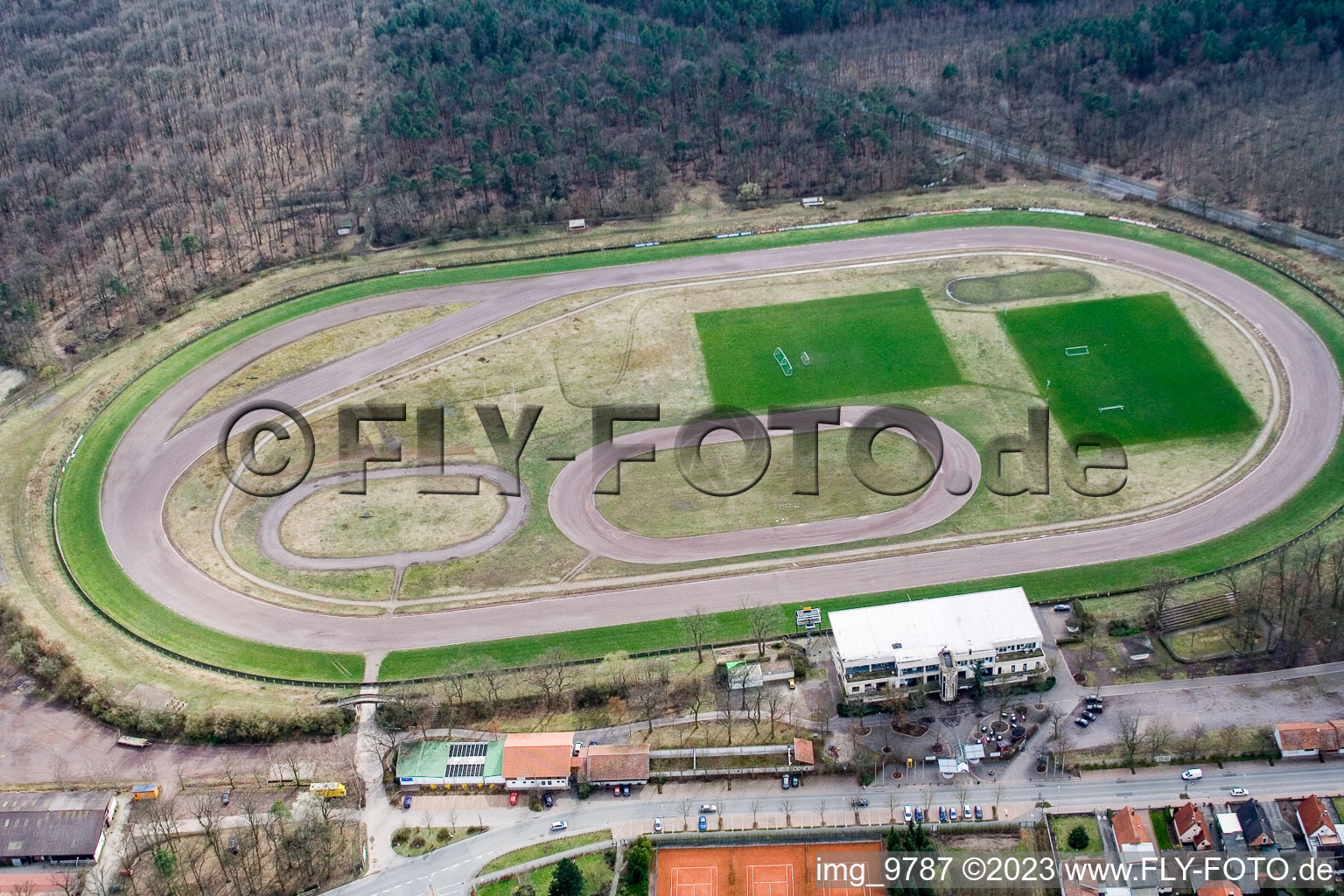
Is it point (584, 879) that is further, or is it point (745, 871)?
point (584, 879)

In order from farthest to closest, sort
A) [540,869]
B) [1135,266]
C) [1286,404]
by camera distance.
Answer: [1135,266]
[1286,404]
[540,869]

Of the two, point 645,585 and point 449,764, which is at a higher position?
point 645,585

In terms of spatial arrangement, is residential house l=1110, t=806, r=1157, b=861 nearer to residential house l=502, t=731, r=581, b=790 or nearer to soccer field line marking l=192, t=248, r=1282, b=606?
soccer field line marking l=192, t=248, r=1282, b=606

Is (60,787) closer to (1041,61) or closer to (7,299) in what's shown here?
(7,299)

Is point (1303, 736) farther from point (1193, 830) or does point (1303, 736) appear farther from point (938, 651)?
point (938, 651)

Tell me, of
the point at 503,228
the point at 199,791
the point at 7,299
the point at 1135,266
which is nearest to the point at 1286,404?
the point at 1135,266

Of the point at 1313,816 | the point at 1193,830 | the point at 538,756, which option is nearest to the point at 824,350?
the point at 538,756

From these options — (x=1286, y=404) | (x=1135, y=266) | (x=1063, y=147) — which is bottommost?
(x=1286, y=404)
